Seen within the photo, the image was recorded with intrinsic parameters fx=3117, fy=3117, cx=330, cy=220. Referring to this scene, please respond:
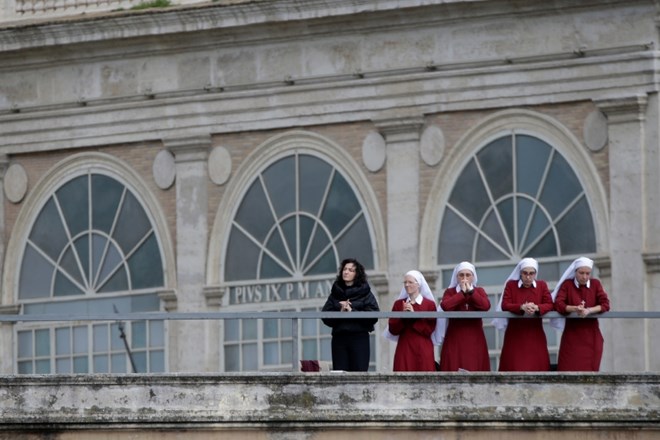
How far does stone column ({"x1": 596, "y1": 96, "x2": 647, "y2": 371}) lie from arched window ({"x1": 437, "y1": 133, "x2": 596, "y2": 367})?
0.47 m

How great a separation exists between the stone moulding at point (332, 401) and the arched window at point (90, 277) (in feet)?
A: 45.0

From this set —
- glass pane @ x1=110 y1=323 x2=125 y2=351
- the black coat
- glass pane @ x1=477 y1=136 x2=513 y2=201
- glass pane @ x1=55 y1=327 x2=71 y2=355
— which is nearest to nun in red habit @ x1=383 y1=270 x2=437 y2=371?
the black coat

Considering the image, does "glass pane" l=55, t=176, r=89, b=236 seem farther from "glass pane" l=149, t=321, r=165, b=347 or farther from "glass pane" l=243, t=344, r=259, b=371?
"glass pane" l=243, t=344, r=259, b=371

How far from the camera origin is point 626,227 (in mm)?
39500

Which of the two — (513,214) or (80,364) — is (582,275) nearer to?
(513,214)

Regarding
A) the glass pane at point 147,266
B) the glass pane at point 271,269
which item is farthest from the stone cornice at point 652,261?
the glass pane at point 147,266

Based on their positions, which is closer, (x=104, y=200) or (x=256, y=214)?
(x=256, y=214)

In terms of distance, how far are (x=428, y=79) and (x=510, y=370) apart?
12.4 meters

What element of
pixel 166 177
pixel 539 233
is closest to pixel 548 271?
pixel 539 233

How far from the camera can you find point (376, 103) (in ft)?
137

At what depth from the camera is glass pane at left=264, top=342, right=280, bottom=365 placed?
4194 cm

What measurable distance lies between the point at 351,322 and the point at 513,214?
1109cm

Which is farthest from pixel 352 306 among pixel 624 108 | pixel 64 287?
pixel 64 287

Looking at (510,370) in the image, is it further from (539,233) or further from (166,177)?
(166,177)
